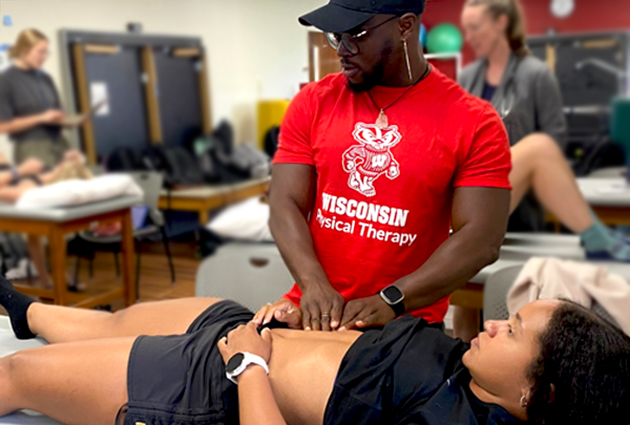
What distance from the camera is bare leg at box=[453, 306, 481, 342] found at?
1393 millimetres

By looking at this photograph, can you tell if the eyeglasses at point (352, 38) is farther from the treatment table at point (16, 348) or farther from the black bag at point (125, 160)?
the treatment table at point (16, 348)

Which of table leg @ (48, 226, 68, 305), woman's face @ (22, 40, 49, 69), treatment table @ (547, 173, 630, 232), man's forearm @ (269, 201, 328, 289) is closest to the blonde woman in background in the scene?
woman's face @ (22, 40, 49, 69)

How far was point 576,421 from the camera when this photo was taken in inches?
36.1

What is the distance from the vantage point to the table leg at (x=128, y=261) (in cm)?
149

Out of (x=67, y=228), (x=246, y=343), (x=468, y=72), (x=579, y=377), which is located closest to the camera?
(x=579, y=377)

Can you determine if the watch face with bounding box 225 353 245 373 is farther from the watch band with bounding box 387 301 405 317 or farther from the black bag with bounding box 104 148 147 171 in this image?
the black bag with bounding box 104 148 147 171

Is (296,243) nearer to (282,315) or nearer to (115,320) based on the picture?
(282,315)

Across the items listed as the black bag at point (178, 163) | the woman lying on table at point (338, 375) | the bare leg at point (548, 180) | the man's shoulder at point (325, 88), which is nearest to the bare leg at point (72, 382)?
the woman lying on table at point (338, 375)

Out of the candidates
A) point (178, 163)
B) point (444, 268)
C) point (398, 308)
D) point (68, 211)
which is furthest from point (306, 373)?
point (68, 211)

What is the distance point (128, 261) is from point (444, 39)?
3.07 feet

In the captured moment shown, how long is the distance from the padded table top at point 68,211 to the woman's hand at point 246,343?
489 millimetres

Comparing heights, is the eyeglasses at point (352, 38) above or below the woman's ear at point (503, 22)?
below

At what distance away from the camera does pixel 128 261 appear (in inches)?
59.8

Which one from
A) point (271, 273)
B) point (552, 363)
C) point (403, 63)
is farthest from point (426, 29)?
point (552, 363)
